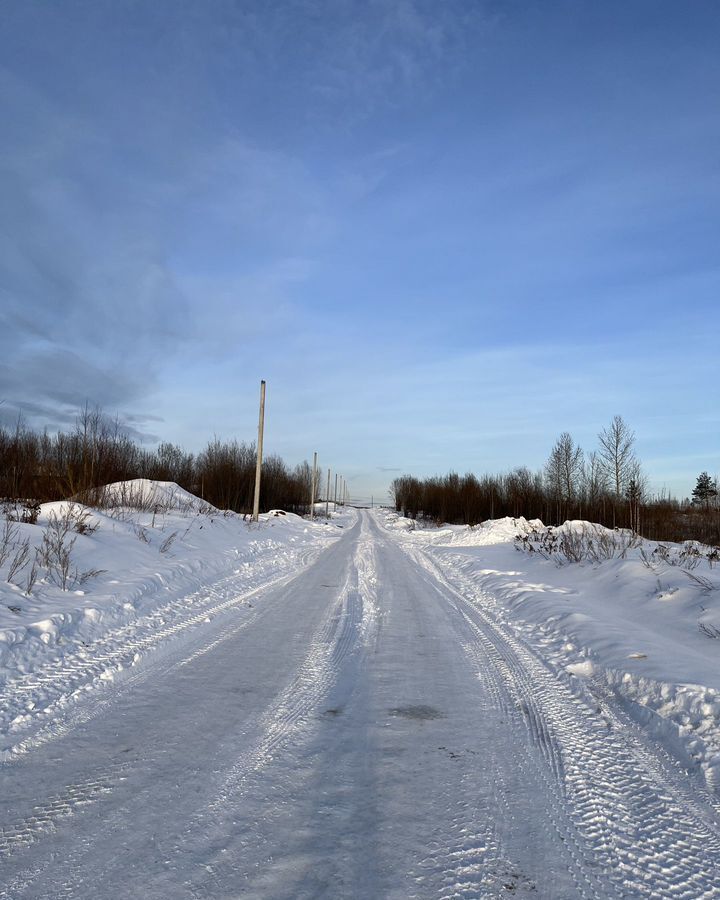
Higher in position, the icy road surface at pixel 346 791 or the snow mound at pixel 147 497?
the snow mound at pixel 147 497

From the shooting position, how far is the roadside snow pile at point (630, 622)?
406 centimetres

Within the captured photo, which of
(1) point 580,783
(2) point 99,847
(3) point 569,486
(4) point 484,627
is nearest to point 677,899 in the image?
(1) point 580,783

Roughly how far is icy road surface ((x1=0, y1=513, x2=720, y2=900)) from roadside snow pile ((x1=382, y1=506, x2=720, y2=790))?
0.30 m

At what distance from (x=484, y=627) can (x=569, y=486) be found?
3883 cm

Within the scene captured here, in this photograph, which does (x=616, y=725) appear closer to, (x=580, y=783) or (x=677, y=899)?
(x=580, y=783)

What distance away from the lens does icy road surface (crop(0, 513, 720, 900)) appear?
227cm

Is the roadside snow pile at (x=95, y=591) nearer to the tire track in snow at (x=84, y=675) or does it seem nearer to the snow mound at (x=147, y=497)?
the tire track in snow at (x=84, y=675)

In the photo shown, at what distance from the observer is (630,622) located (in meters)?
7.57

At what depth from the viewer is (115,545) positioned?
410 inches

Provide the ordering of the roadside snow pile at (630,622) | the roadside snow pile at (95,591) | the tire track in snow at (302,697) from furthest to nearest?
the roadside snow pile at (95,591) → the roadside snow pile at (630,622) → the tire track in snow at (302,697)

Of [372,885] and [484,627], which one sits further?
[484,627]

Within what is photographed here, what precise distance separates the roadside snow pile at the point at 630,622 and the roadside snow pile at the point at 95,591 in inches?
166

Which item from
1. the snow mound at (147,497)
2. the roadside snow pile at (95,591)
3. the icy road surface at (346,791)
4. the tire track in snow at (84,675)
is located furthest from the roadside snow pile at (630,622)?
the snow mound at (147,497)

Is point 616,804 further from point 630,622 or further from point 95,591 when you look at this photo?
point 95,591
